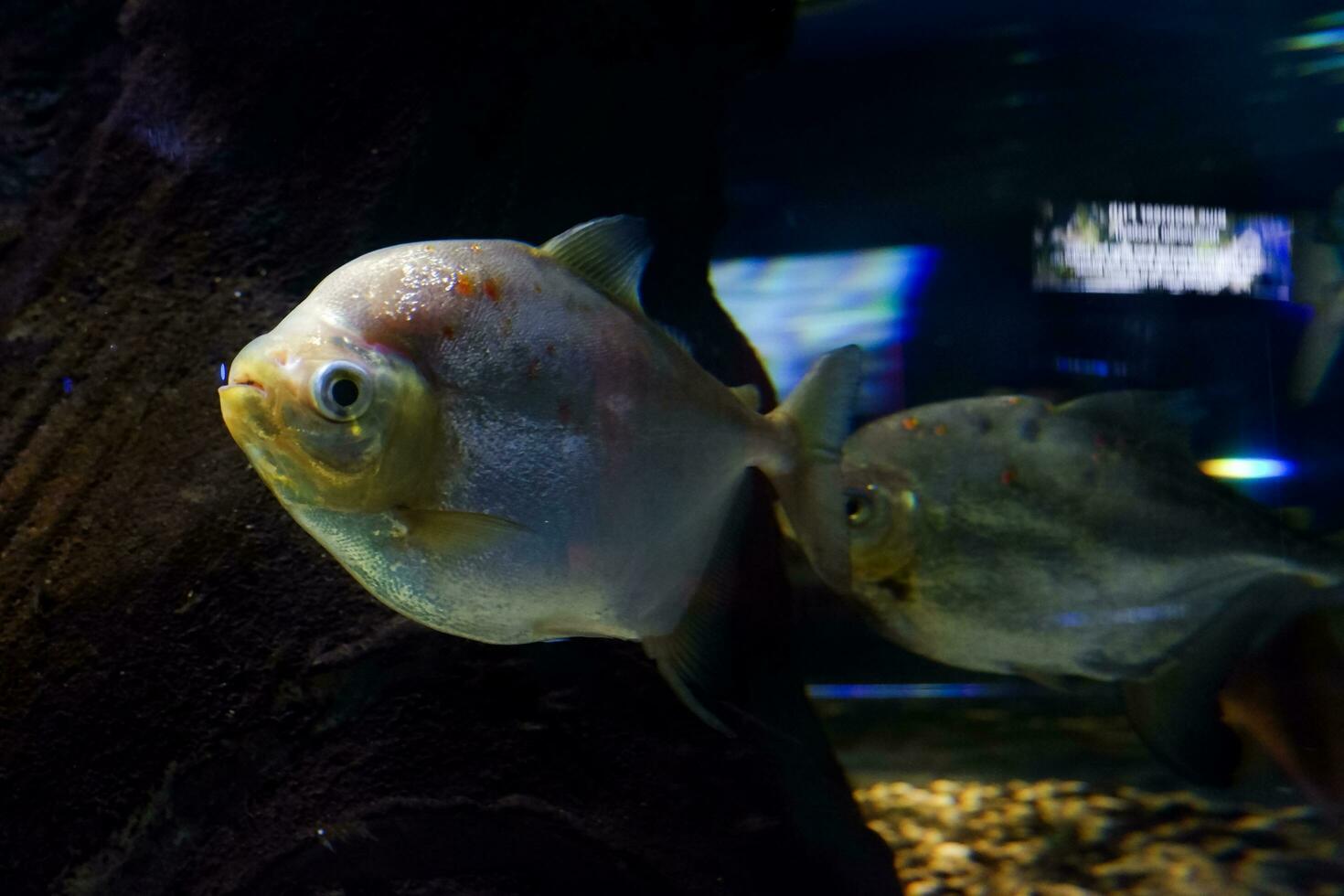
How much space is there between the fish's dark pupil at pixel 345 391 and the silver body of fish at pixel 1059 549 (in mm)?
1548

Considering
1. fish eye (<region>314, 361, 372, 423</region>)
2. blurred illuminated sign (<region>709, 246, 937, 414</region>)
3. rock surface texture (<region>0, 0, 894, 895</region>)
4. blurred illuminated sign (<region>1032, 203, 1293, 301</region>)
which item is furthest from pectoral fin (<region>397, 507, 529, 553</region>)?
blurred illuminated sign (<region>1032, 203, 1293, 301</region>)

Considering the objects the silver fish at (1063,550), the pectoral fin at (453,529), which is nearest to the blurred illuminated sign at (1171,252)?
the silver fish at (1063,550)

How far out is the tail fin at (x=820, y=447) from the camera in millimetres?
1459

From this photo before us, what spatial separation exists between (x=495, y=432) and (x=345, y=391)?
198 millimetres

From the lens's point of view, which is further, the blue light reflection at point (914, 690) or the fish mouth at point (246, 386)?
the blue light reflection at point (914, 690)

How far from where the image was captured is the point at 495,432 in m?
1.14

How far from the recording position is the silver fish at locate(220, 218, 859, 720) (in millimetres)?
1043

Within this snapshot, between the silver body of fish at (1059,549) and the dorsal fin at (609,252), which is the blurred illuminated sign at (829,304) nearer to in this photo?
the silver body of fish at (1059,549)

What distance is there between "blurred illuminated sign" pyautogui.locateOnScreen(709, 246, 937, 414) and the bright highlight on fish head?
104 inches

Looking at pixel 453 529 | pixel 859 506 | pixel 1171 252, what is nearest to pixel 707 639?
pixel 453 529

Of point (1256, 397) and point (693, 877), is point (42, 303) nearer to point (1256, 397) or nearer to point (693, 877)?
point (693, 877)

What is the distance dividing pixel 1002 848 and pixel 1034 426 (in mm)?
1376

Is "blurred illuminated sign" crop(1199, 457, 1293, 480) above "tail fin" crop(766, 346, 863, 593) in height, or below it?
below

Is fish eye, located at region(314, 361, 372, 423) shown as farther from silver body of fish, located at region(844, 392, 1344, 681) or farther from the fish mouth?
silver body of fish, located at region(844, 392, 1344, 681)
